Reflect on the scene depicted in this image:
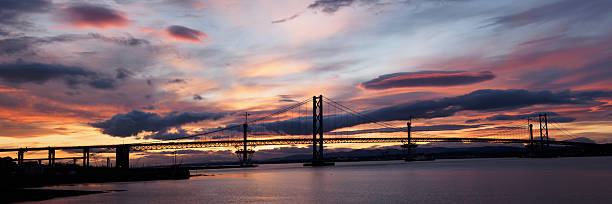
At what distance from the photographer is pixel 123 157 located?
13262 cm

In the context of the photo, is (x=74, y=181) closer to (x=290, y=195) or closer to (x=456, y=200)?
(x=290, y=195)

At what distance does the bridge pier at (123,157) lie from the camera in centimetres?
13225

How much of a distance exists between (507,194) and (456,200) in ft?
26.0

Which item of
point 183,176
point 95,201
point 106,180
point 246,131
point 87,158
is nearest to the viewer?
point 95,201

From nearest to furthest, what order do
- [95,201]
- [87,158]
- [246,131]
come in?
[95,201], [87,158], [246,131]

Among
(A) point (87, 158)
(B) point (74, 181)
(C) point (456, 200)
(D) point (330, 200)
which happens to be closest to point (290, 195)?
(D) point (330, 200)

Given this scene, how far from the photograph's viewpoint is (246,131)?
164 metres

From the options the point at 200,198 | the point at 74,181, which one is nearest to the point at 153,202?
the point at 200,198

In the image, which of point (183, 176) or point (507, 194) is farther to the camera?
point (183, 176)

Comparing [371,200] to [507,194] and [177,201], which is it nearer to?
[507,194]

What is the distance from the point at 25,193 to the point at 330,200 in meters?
31.4

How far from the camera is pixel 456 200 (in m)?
41.6

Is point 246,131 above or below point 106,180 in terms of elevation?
above

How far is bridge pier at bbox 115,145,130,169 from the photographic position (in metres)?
132
